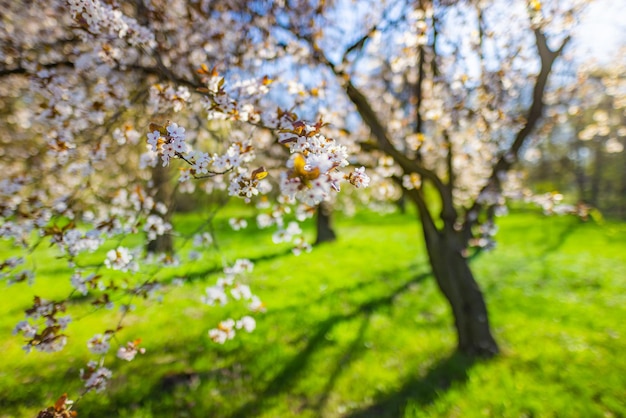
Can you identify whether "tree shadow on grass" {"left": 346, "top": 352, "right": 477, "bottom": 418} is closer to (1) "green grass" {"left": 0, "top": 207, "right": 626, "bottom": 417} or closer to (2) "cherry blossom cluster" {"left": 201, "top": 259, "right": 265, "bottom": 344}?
(1) "green grass" {"left": 0, "top": 207, "right": 626, "bottom": 417}

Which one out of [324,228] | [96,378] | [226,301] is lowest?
[96,378]

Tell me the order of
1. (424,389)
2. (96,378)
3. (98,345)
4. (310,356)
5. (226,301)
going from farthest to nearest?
(310,356), (424,389), (226,301), (98,345), (96,378)

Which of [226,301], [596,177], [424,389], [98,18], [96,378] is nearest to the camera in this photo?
[98,18]

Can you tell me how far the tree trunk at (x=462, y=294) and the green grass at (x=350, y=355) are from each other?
0.28m

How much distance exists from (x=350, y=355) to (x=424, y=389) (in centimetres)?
107

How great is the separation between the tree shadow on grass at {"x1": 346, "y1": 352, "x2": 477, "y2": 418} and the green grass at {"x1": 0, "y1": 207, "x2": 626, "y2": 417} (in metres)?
0.02

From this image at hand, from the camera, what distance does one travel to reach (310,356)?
4676 millimetres

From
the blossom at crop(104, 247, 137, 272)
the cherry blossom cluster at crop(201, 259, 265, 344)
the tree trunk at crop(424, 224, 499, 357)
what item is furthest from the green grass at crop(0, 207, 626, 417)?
the cherry blossom cluster at crop(201, 259, 265, 344)

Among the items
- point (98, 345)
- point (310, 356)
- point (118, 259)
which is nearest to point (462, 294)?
point (310, 356)

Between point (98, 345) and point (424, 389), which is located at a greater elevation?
point (98, 345)

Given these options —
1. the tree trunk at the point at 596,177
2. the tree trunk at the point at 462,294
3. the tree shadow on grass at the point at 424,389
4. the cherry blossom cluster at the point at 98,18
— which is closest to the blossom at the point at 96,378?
the tree shadow on grass at the point at 424,389

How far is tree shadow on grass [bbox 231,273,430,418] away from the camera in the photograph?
3795mm

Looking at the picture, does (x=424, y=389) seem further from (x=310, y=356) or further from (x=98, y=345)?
(x=98, y=345)

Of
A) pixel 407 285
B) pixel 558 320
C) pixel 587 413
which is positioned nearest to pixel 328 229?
pixel 407 285
